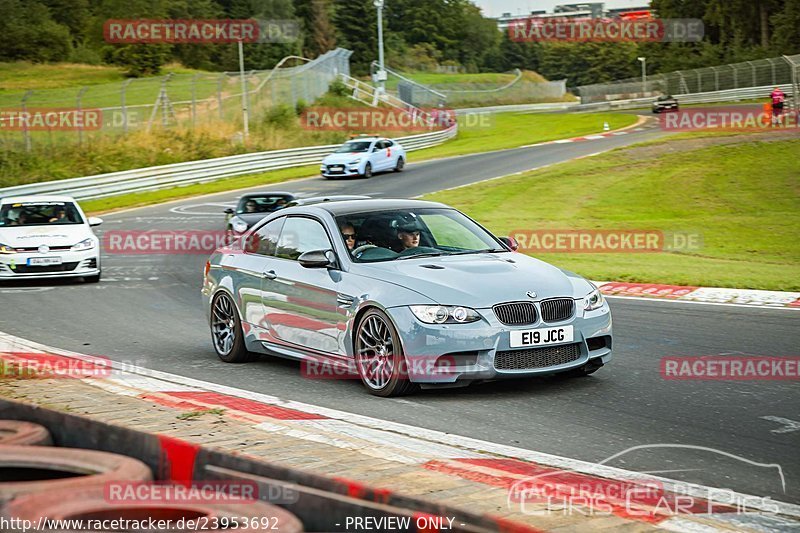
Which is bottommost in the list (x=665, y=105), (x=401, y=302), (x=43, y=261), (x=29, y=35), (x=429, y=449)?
(x=43, y=261)

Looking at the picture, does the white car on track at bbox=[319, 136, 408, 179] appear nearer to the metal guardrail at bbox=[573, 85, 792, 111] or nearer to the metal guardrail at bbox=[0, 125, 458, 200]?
the metal guardrail at bbox=[0, 125, 458, 200]

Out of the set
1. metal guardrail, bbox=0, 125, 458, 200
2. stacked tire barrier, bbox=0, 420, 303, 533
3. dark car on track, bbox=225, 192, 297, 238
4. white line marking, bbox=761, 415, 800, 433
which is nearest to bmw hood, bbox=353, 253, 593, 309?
white line marking, bbox=761, 415, 800, 433

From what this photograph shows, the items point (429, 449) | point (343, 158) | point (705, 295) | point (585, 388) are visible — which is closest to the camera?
point (429, 449)

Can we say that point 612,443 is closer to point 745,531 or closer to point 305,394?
point 745,531

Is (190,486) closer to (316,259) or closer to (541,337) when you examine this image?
(541,337)

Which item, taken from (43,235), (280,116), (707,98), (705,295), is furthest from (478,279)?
(707,98)

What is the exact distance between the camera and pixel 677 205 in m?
29.0

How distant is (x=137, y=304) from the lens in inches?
608

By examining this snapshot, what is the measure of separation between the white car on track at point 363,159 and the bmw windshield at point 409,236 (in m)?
31.3

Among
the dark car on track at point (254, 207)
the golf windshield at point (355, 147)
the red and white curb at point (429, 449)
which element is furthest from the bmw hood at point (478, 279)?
the golf windshield at point (355, 147)

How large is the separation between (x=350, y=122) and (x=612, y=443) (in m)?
56.1

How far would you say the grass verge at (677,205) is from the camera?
59.9ft

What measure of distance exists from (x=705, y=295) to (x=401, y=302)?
23.5 feet

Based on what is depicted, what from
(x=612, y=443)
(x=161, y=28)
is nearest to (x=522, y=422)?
(x=612, y=443)
